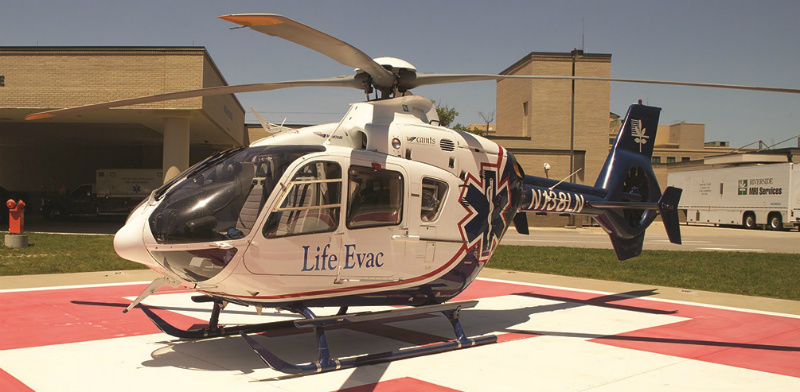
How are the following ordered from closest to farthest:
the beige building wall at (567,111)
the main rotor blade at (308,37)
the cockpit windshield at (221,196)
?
1. the main rotor blade at (308,37)
2. the cockpit windshield at (221,196)
3. the beige building wall at (567,111)

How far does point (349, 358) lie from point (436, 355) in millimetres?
1149

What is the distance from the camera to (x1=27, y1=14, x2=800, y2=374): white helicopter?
6.20m

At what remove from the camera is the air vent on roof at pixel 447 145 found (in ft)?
26.1

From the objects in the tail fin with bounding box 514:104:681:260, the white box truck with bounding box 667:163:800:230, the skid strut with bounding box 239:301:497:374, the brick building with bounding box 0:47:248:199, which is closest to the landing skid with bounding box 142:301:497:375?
the skid strut with bounding box 239:301:497:374

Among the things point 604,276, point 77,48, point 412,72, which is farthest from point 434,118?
point 77,48

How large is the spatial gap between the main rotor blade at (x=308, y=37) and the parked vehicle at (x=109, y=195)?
2904 centimetres

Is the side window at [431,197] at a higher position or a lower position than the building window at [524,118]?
lower

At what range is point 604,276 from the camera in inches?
591

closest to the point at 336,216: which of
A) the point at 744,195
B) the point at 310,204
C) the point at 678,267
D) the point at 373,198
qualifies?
the point at 310,204

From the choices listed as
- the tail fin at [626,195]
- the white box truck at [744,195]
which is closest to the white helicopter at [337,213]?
the tail fin at [626,195]

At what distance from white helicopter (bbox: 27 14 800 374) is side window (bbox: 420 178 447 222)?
0.05 feet

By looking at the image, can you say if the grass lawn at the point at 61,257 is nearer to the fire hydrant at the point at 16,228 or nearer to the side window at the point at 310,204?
the fire hydrant at the point at 16,228

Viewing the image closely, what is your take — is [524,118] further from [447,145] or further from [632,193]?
[447,145]

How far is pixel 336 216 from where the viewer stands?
22.3 feet
